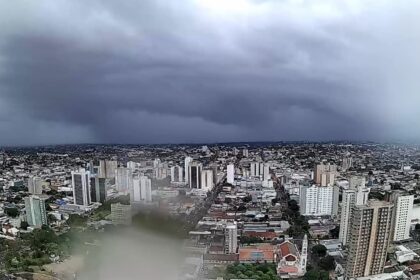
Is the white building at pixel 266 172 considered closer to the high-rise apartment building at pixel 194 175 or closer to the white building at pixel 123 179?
the high-rise apartment building at pixel 194 175

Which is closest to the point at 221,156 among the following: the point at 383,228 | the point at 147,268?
the point at 383,228

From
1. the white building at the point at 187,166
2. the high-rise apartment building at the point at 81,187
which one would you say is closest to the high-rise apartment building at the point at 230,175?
the white building at the point at 187,166

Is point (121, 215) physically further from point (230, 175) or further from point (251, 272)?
point (230, 175)

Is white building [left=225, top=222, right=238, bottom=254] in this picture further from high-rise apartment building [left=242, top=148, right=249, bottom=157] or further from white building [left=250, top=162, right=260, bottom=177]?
white building [left=250, top=162, right=260, bottom=177]

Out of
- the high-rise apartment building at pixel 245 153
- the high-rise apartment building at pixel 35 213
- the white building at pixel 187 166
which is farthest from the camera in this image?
the high-rise apartment building at pixel 245 153

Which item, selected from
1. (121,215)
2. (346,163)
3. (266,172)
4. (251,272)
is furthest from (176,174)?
(346,163)

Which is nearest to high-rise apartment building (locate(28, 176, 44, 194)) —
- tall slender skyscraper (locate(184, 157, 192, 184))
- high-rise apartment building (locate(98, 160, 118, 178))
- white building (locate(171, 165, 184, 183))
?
high-rise apartment building (locate(98, 160, 118, 178))

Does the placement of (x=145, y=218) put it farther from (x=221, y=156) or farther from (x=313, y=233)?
(x=221, y=156)
